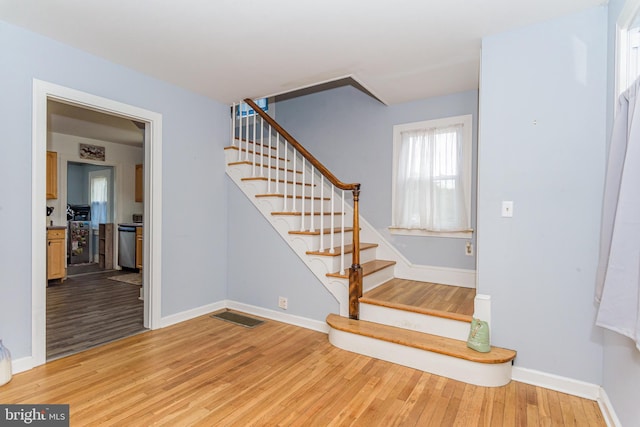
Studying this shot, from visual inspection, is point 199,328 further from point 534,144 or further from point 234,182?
point 534,144

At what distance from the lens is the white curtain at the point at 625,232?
150 cm

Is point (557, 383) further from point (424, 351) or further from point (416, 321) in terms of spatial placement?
point (416, 321)

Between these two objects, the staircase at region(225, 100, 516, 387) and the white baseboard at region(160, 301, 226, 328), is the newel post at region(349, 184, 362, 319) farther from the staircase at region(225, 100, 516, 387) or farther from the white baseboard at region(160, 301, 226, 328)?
the white baseboard at region(160, 301, 226, 328)

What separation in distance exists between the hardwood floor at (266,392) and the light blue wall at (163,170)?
565 millimetres

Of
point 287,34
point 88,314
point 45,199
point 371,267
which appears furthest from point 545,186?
point 88,314

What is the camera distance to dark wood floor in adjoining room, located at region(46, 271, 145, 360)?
290cm

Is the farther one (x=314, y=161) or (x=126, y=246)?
(x=126, y=246)

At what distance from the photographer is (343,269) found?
3.17 m

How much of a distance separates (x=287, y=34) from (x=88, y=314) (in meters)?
3.58

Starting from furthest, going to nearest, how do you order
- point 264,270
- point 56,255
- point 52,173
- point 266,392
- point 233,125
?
point 52,173
point 56,255
point 233,125
point 264,270
point 266,392

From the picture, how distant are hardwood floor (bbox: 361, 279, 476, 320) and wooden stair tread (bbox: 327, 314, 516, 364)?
21 centimetres

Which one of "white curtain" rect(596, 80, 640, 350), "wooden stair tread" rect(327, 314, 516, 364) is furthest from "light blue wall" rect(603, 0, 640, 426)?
"wooden stair tread" rect(327, 314, 516, 364)

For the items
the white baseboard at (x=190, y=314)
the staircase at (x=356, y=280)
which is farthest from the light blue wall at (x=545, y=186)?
the white baseboard at (x=190, y=314)

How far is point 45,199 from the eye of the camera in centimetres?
245
